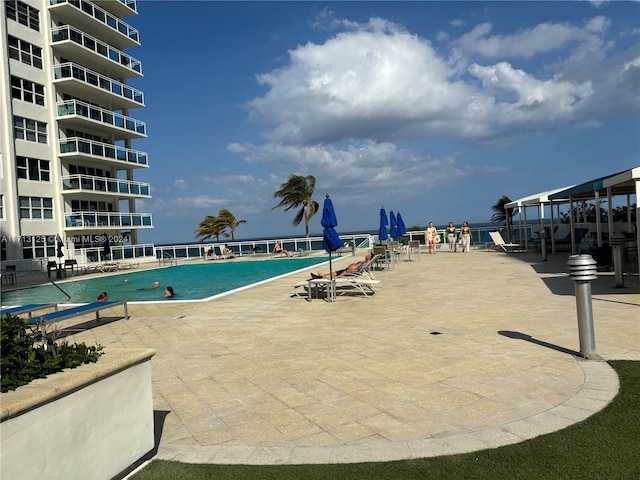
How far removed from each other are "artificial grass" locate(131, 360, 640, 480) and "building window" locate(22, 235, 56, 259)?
2713cm

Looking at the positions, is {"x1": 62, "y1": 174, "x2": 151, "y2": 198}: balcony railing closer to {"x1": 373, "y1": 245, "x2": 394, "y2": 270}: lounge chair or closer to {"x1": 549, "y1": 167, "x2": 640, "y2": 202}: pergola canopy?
{"x1": 373, "y1": 245, "x2": 394, "y2": 270}: lounge chair

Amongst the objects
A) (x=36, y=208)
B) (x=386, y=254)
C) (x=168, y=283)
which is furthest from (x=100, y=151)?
(x=386, y=254)

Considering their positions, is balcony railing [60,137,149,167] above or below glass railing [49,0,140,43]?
below

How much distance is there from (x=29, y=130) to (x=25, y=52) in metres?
4.63

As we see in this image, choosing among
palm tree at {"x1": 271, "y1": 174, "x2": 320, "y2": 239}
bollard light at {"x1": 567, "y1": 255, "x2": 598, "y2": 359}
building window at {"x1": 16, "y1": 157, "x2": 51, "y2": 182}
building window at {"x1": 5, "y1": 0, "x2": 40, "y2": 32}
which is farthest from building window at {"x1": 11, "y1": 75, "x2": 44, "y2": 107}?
bollard light at {"x1": 567, "y1": 255, "x2": 598, "y2": 359}

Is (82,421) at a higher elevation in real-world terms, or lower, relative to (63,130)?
lower

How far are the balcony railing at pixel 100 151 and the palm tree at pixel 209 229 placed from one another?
14.0 meters

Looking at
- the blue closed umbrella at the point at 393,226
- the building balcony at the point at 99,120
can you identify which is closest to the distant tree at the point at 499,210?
the blue closed umbrella at the point at 393,226

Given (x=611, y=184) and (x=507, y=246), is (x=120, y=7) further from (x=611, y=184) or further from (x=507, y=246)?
(x=611, y=184)

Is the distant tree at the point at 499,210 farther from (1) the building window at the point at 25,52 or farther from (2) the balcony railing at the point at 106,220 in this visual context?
(1) the building window at the point at 25,52

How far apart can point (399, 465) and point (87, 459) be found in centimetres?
191

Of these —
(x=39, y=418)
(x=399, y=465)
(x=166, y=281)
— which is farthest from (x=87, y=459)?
(x=166, y=281)

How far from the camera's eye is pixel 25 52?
26188 mm

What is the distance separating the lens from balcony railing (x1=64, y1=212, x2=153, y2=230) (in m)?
27.5
